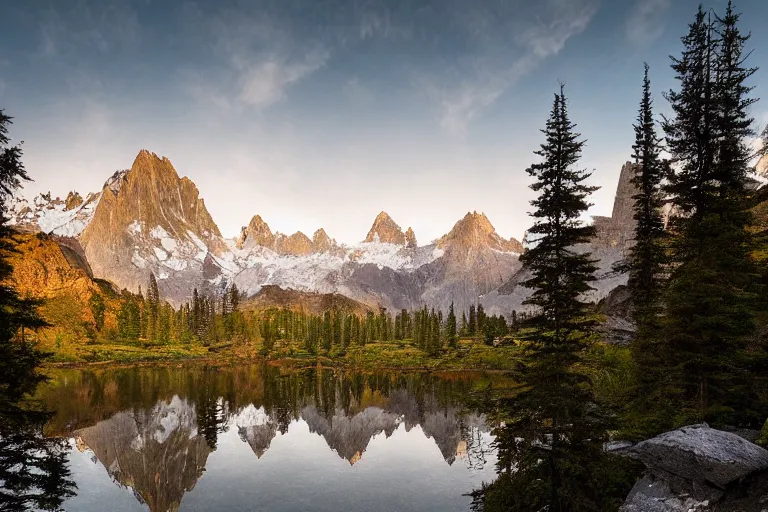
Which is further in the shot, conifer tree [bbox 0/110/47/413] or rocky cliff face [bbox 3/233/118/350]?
rocky cliff face [bbox 3/233/118/350]

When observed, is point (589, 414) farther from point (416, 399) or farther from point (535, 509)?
point (416, 399)

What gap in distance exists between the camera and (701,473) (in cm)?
1358

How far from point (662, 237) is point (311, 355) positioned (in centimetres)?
11561

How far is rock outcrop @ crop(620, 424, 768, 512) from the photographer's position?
42.7 ft

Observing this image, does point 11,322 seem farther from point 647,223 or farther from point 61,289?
point 61,289

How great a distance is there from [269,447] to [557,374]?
30121mm

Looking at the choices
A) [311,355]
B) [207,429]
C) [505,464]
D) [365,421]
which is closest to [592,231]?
[505,464]

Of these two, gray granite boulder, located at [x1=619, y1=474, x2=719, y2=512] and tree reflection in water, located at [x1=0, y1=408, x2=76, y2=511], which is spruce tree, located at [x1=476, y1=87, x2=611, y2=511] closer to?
gray granite boulder, located at [x1=619, y1=474, x2=719, y2=512]

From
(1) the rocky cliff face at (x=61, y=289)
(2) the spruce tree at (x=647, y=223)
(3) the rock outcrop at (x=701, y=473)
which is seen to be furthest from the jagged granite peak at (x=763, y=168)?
(1) the rocky cliff face at (x=61, y=289)

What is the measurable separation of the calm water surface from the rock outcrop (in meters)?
8.72

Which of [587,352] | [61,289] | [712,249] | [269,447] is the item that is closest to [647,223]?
[712,249]

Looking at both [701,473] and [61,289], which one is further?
[61,289]

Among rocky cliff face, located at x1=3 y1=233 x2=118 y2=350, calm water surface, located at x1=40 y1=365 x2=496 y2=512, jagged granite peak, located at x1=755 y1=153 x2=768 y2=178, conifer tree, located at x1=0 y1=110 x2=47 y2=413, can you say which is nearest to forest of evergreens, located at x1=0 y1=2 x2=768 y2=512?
conifer tree, located at x1=0 y1=110 x2=47 y2=413

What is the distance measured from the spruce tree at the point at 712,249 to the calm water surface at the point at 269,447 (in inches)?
422
